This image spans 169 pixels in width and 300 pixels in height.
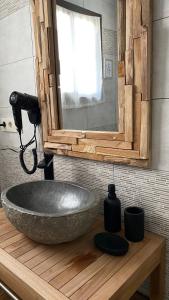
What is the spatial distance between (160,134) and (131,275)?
0.47 metres

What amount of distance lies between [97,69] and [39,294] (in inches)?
32.4

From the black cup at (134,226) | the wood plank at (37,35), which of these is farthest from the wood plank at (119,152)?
the wood plank at (37,35)

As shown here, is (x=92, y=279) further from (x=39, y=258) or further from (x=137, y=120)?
(x=137, y=120)

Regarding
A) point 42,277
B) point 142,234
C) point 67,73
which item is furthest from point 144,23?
point 42,277

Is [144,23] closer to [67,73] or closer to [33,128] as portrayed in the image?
[67,73]

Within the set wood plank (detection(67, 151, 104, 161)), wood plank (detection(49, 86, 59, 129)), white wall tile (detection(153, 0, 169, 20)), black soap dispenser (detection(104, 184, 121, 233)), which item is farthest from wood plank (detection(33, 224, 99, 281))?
white wall tile (detection(153, 0, 169, 20))

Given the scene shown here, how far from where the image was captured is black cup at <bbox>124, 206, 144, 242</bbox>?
2.73ft

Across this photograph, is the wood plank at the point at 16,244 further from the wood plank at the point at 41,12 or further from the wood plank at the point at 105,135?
the wood plank at the point at 41,12

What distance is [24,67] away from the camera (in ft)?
4.22

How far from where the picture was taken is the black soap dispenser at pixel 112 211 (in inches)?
35.3

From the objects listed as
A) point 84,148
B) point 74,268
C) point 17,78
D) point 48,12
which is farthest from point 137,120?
point 17,78

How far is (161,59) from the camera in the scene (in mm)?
779

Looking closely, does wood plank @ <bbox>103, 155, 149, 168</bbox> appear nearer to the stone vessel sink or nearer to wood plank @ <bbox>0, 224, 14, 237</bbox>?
the stone vessel sink

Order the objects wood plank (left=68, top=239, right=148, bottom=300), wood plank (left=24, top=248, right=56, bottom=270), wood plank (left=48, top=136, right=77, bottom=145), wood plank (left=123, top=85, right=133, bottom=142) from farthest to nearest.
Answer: wood plank (left=48, top=136, right=77, bottom=145)
wood plank (left=123, top=85, right=133, bottom=142)
wood plank (left=24, top=248, right=56, bottom=270)
wood plank (left=68, top=239, right=148, bottom=300)
